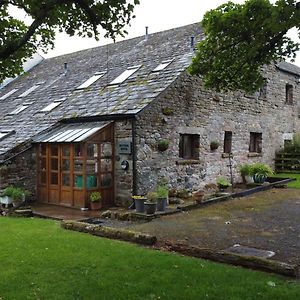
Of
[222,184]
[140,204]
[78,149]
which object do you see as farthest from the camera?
[222,184]

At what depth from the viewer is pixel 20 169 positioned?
13.8 meters

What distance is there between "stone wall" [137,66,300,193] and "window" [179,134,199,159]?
209 mm

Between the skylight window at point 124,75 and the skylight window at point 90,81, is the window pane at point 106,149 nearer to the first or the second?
the skylight window at point 124,75

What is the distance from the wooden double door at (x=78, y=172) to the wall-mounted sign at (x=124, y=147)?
373 millimetres

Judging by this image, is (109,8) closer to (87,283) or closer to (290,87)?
(87,283)

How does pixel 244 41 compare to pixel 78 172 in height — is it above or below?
above

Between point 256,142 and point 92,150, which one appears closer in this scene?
point 92,150

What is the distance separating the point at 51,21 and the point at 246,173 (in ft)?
43.0

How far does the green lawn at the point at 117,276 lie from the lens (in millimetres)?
5156

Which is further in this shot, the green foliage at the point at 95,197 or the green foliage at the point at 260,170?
the green foliage at the point at 260,170

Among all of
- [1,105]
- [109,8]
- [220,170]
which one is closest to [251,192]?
[220,170]

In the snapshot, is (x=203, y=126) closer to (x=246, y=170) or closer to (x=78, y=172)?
(x=246, y=170)

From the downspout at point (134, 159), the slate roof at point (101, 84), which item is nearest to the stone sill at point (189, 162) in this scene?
the downspout at point (134, 159)

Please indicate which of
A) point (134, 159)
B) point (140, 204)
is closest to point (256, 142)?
point (134, 159)
